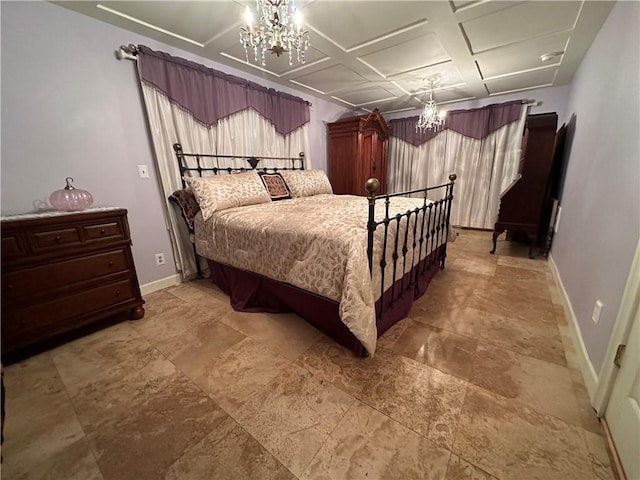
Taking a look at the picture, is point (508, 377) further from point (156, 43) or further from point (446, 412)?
point (156, 43)

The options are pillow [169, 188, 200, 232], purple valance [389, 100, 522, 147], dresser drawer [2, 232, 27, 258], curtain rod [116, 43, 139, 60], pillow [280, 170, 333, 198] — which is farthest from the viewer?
purple valance [389, 100, 522, 147]

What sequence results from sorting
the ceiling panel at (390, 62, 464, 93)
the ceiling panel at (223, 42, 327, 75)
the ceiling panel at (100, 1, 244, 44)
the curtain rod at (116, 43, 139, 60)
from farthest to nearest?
the ceiling panel at (390, 62, 464, 93) < the ceiling panel at (223, 42, 327, 75) < the curtain rod at (116, 43, 139, 60) < the ceiling panel at (100, 1, 244, 44)

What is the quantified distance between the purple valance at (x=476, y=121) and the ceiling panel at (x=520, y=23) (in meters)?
2.01

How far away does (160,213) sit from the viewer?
2447mm

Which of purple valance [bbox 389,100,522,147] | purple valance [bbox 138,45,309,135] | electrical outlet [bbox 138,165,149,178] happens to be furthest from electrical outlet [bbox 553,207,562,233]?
electrical outlet [bbox 138,165,149,178]

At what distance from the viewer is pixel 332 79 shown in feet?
10.8

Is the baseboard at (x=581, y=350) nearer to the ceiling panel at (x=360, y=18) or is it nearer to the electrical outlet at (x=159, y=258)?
the ceiling panel at (x=360, y=18)

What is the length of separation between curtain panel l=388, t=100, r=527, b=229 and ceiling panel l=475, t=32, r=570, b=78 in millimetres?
1173

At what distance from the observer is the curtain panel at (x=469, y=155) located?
4.10 metres

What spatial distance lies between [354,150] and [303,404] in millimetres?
3784

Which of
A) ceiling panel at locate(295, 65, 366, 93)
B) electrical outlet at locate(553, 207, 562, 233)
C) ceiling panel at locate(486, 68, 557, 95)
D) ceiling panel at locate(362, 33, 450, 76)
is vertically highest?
ceiling panel at locate(295, 65, 366, 93)

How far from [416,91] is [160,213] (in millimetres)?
3842

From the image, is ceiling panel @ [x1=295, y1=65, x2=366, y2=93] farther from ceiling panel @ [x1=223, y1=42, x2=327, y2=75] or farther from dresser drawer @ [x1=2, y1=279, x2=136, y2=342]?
dresser drawer @ [x1=2, y1=279, x2=136, y2=342]

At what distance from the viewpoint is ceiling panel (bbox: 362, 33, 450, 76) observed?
2390 millimetres
